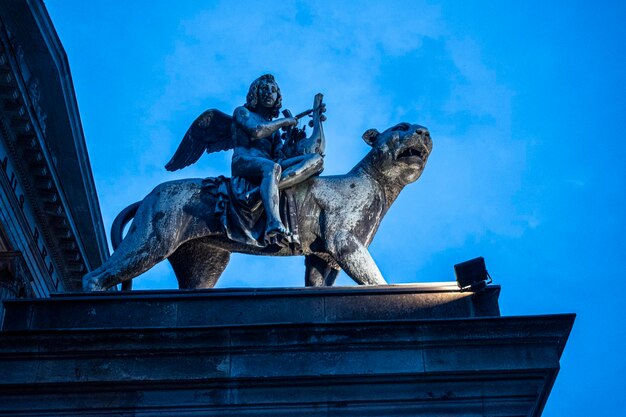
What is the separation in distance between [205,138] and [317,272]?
10.8 feet

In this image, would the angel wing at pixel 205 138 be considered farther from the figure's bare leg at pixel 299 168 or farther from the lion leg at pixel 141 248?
the lion leg at pixel 141 248

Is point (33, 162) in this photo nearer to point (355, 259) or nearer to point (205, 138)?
point (205, 138)

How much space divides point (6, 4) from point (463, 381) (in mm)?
23263

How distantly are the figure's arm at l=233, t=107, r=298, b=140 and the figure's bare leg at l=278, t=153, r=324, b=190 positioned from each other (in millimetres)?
815

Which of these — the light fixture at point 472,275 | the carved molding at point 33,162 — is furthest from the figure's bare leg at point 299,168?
the carved molding at point 33,162

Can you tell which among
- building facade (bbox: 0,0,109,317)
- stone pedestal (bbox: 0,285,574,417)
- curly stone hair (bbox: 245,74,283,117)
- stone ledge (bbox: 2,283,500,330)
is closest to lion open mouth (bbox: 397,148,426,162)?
curly stone hair (bbox: 245,74,283,117)

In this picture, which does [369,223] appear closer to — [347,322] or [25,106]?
[347,322]

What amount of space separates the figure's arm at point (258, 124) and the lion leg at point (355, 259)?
2169 mm

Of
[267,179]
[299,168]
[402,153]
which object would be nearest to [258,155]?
[299,168]

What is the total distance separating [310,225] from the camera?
53.3 ft

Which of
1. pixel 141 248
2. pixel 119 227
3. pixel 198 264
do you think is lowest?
pixel 141 248

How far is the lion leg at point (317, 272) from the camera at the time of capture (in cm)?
1695

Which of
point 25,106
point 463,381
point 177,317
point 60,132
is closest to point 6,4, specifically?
point 25,106

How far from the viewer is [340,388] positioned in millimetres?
12906
